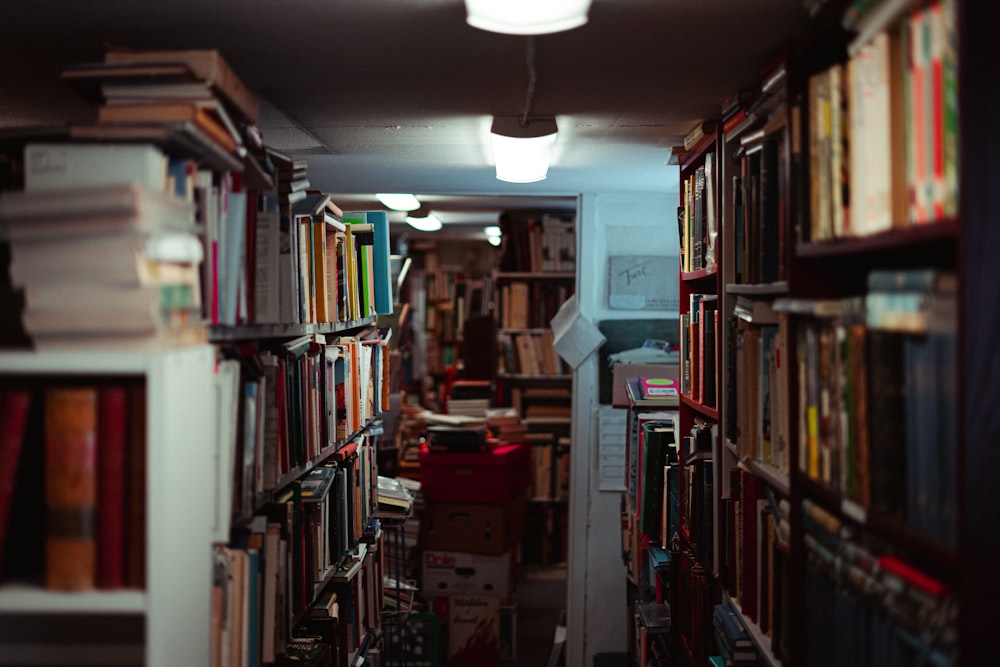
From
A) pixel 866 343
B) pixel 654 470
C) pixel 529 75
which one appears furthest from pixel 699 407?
pixel 866 343

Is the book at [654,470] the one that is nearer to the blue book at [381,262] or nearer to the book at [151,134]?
the blue book at [381,262]

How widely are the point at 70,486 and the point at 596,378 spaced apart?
3599 mm

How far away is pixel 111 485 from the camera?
144 centimetres

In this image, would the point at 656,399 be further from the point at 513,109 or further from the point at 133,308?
the point at 133,308

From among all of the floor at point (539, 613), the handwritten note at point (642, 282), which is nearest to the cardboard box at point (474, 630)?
the floor at point (539, 613)

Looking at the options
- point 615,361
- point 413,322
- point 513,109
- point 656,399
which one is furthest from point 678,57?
point 413,322

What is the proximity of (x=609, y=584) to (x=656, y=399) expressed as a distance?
4.35 feet

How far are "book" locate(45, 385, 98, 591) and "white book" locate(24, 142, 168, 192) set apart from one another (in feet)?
1.15

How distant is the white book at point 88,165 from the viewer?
4.97ft

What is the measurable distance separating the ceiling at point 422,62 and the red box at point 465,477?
2.10 meters

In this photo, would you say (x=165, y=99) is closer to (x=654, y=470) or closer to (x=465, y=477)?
(x=654, y=470)

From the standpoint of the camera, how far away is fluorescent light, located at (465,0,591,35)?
1673 millimetres

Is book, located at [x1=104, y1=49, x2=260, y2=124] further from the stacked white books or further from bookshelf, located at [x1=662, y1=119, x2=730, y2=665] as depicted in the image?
bookshelf, located at [x1=662, y1=119, x2=730, y2=665]

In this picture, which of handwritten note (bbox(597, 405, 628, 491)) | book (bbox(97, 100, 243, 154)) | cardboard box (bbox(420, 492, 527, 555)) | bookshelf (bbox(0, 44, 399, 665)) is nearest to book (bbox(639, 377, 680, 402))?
handwritten note (bbox(597, 405, 628, 491))
